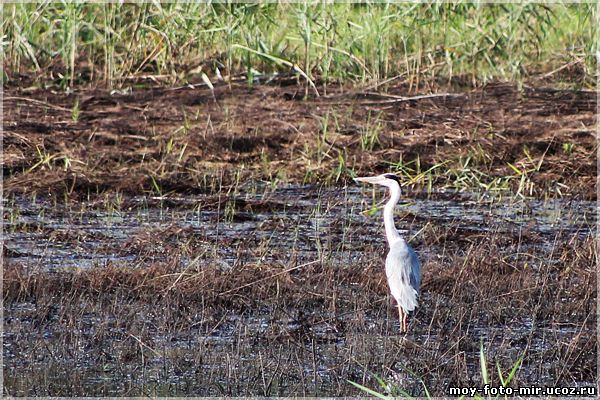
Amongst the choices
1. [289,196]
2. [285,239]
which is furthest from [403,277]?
[289,196]

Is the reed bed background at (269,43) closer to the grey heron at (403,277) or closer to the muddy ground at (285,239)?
the muddy ground at (285,239)

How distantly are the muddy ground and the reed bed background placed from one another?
0.31 m

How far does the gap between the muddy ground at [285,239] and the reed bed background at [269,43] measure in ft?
1.00

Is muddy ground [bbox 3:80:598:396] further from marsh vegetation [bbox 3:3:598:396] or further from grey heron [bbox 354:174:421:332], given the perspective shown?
grey heron [bbox 354:174:421:332]

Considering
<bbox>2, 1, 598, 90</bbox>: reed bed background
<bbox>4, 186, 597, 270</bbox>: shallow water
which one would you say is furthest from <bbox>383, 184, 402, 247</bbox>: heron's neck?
<bbox>2, 1, 598, 90</bbox>: reed bed background

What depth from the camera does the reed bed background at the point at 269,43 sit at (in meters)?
11.0

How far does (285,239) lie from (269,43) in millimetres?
4082

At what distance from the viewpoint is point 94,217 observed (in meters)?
8.20

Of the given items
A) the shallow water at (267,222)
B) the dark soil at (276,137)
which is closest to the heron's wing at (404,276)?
the shallow water at (267,222)

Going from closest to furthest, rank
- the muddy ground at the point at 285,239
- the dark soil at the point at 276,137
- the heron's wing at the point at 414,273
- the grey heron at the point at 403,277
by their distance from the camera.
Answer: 1. the muddy ground at the point at 285,239
2. the grey heron at the point at 403,277
3. the heron's wing at the point at 414,273
4. the dark soil at the point at 276,137

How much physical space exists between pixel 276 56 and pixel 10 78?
7.78 feet

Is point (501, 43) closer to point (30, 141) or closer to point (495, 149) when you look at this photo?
point (495, 149)

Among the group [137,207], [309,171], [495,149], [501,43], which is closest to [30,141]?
[137,207]

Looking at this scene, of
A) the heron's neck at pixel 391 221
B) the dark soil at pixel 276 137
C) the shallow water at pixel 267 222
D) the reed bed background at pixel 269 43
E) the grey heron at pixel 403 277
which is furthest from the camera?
the reed bed background at pixel 269 43
